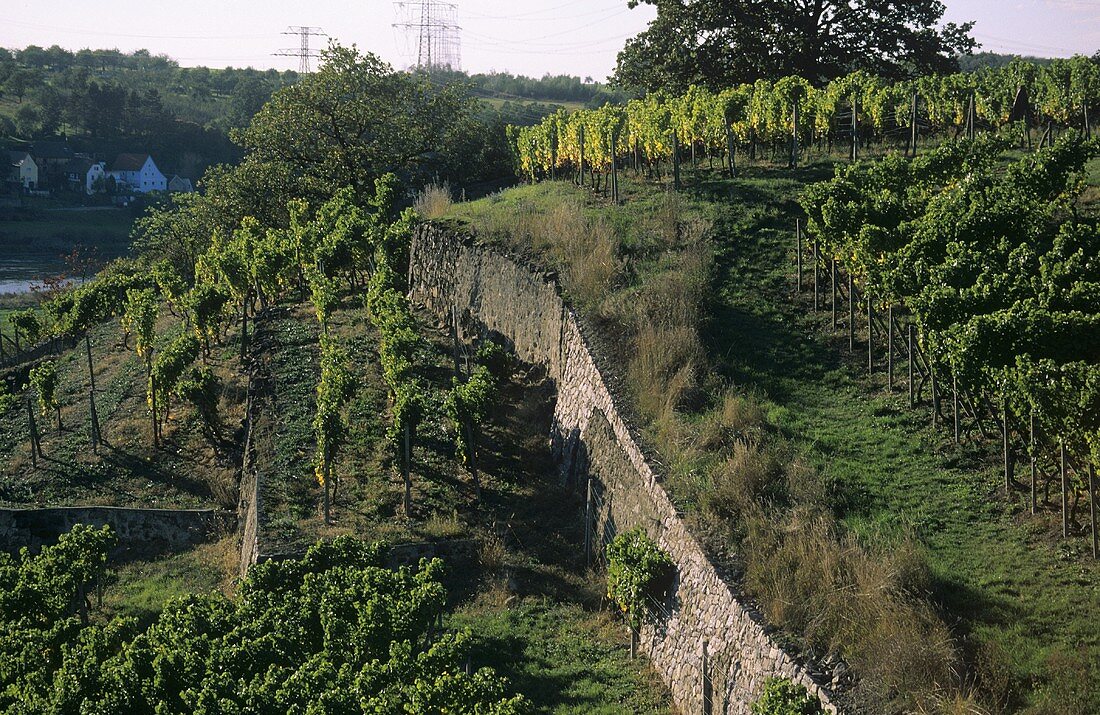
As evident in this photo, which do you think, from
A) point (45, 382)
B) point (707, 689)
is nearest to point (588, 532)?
point (707, 689)

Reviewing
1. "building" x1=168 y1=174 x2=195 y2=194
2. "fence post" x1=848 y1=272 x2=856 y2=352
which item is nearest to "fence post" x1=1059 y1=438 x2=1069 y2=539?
"fence post" x1=848 y1=272 x2=856 y2=352

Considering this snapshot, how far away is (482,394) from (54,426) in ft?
46.2

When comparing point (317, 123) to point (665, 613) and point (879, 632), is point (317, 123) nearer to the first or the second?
point (665, 613)

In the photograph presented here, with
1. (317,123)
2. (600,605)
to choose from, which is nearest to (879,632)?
(600,605)

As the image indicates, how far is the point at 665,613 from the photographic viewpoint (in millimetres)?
16031

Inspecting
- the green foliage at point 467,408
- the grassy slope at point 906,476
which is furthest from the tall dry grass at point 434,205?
the green foliage at point 467,408

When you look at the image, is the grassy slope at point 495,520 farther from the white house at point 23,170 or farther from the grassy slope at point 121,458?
the white house at point 23,170

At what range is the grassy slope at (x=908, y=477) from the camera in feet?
41.0

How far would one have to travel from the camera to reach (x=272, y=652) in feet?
47.4

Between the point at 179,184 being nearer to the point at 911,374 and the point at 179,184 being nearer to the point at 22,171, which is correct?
the point at 22,171

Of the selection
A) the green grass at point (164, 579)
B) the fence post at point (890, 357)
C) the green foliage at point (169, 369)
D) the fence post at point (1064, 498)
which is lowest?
the green grass at point (164, 579)

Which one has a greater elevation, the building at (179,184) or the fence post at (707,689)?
the building at (179,184)

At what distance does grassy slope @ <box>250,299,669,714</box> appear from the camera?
16.2m

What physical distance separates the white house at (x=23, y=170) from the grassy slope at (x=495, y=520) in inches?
3021
